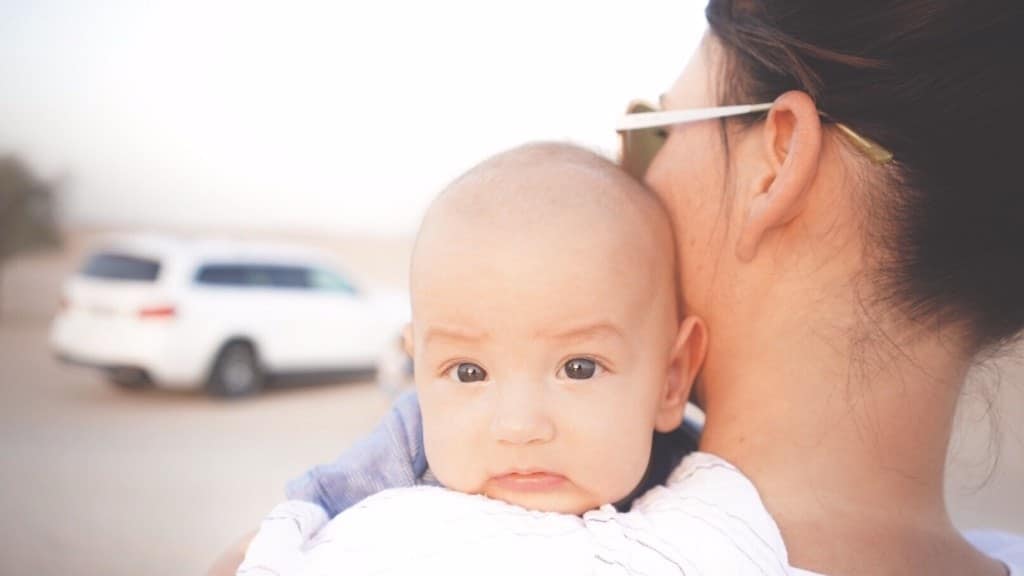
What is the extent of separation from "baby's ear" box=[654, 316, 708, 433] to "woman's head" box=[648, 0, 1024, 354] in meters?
0.07

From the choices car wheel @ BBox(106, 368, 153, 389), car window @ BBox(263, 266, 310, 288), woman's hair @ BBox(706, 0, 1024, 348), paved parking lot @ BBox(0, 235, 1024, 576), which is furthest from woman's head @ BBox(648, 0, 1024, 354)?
car wheel @ BBox(106, 368, 153, 389)

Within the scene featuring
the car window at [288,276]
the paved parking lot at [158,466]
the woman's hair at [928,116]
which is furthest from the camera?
the car window at [288,276]

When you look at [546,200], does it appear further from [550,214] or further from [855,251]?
[855,251]

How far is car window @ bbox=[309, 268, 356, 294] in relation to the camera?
1127cm

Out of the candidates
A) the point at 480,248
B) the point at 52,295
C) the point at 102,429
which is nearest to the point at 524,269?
the point at 480,248

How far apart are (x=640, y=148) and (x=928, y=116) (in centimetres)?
62

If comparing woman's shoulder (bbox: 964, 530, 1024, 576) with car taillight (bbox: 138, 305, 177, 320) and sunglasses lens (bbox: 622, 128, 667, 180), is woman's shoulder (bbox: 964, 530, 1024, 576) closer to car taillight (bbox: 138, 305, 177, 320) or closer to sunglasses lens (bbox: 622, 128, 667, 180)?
sunglasses lens (bbox: 622, 128, 667, 180)

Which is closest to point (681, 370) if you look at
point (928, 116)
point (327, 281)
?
point (928, 116)

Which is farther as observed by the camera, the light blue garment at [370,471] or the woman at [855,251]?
A: the light blue garment at [370,471]

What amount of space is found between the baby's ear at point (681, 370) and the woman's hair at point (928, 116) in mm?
345

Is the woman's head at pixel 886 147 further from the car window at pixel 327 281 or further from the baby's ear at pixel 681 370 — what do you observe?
the car window at pixel 327 281

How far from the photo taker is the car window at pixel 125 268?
9.21 metres

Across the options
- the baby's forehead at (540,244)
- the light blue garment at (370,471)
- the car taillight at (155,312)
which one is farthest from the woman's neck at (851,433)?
the car taillight at (155,312)

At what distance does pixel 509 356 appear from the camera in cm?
143
